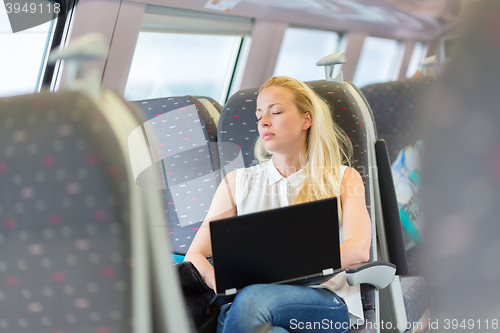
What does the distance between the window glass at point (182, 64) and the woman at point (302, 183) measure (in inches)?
56.9

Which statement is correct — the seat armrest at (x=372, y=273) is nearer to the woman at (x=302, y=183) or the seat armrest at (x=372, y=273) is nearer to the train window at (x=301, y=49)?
the woman at (x=302, y=183)

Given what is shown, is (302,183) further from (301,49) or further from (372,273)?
(301,49)

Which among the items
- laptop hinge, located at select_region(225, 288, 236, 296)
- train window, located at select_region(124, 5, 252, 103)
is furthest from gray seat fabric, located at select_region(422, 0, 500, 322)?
train window, located at select_region(124, 5, 252, 103)

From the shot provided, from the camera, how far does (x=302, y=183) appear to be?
1349 millimetres

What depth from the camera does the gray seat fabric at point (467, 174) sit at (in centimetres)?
18

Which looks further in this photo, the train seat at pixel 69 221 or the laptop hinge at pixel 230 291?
the laptop hinge at pixel 230 291

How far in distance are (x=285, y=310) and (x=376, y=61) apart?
4935 millimetres

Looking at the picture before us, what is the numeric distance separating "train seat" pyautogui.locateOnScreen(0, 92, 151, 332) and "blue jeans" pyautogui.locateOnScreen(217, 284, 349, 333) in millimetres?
512

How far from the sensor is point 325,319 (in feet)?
3.60

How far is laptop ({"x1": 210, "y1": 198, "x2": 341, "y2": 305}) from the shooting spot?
3.12 ft

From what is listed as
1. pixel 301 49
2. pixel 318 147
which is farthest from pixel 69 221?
pixel 301 49

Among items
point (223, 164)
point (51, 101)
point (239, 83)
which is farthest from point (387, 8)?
point (51, 101)

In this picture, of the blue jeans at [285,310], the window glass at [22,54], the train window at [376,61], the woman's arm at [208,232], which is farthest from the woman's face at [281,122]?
the train window at [376,61]

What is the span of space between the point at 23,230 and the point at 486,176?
20.2 inches
